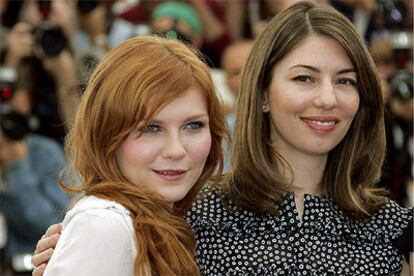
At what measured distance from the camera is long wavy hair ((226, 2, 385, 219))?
2.40 meters

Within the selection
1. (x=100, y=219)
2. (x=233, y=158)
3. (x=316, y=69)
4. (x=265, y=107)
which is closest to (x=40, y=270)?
(x=100, y=219)

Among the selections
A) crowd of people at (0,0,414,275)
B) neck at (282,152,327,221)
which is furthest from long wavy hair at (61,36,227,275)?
neck at (282,152,327,221)

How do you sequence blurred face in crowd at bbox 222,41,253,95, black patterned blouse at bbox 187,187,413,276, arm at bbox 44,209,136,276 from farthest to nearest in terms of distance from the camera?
blurred face in crowd at bbox 222,41,253,95 → black patterned blouse at bbox 187,187,413,276 → arm at bbox 44,209,136,276

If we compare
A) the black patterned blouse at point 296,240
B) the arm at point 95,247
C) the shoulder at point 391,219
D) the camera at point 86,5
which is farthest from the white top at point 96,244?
the camera at point 86,5

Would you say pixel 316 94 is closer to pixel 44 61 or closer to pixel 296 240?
pixel 296 240

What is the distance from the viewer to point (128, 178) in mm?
2131

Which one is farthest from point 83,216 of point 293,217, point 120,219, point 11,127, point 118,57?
point 11,127

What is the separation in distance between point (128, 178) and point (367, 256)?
66 cm

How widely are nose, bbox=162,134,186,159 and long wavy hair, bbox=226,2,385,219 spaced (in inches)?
13.9

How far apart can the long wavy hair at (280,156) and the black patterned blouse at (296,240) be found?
0.04 m

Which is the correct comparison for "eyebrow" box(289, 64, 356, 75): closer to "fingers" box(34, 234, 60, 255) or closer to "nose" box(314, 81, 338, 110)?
"nose" box(314, 81, 338, 110)

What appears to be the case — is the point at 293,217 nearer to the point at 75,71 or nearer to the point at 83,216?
the point at 83,216

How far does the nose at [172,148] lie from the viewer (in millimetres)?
2104

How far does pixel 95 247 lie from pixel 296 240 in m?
0.63
